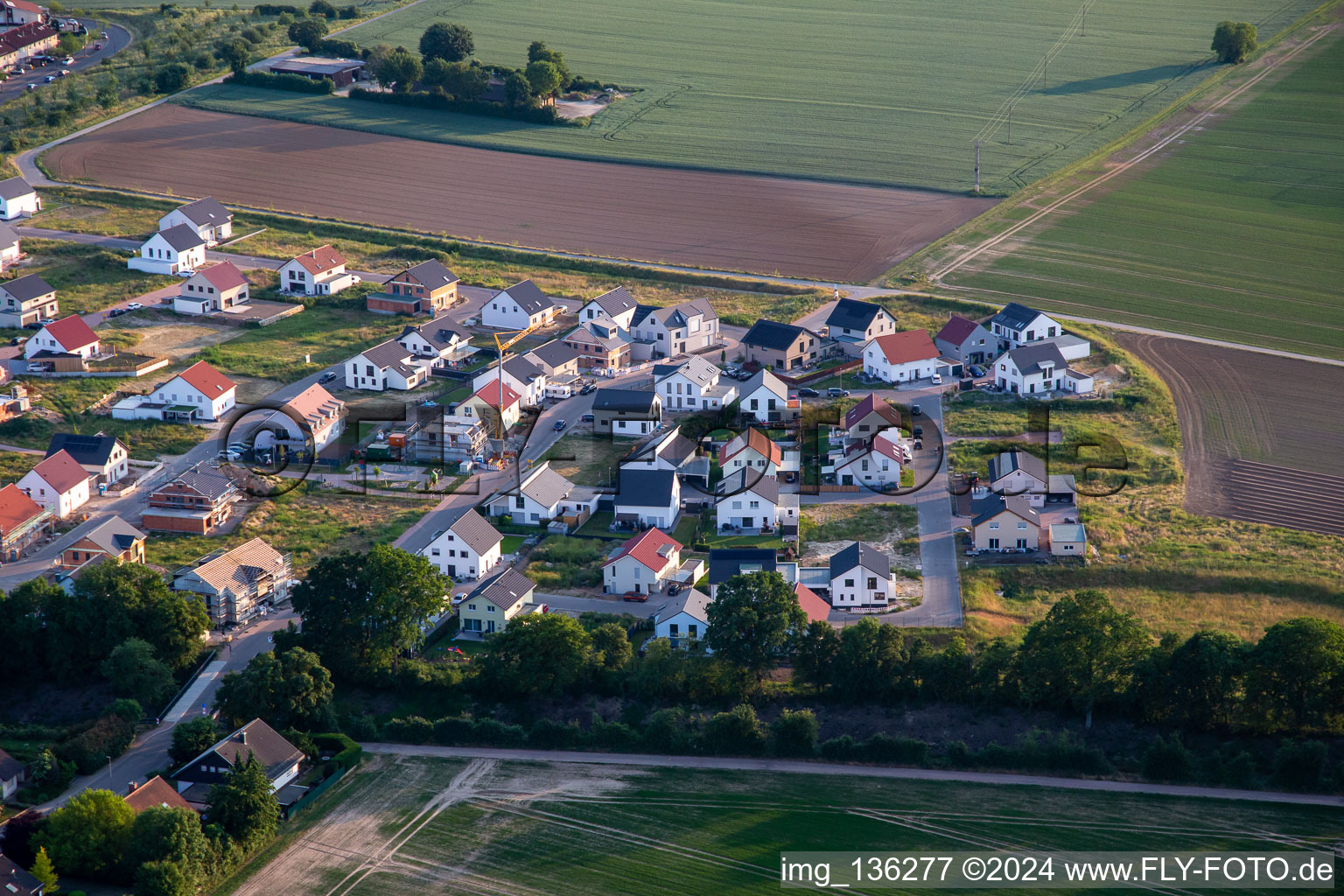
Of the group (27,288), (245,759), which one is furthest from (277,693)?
(27,288)

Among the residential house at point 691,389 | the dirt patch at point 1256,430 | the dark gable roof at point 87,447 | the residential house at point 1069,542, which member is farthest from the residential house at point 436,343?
the dirt patch at point 1256,430

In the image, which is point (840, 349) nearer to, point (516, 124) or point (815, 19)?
point (516, 124)

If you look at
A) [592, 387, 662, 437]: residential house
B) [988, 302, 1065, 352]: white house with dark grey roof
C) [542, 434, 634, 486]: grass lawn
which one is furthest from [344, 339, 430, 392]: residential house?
[988, 302, 1065, 352]: white house with dark grey roof

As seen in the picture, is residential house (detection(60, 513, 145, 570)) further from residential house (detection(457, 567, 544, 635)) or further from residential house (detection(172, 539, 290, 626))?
residential house (detection(457, 567, 544, 635))

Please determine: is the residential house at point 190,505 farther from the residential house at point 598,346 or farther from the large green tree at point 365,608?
the residential house at point 598,346

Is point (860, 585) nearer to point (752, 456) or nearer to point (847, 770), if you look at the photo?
point (847, 770)
